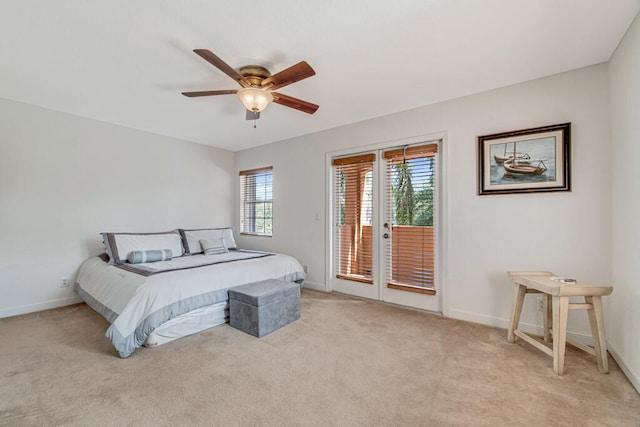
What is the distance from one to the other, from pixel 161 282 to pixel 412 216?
2769 mm

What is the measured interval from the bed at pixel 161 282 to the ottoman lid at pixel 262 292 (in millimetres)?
147

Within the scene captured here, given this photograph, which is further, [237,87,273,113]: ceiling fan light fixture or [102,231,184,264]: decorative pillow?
[102,231,184,264]: decorative pillow

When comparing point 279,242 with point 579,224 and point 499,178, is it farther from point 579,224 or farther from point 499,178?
point 579,224

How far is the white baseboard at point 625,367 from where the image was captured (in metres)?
1.77

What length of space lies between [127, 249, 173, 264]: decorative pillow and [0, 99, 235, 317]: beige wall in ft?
3.15

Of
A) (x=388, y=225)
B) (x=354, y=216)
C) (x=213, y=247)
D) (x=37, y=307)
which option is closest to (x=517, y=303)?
(x=388, y=225)

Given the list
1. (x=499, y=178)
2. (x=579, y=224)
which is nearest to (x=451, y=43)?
(x=499, y=178)

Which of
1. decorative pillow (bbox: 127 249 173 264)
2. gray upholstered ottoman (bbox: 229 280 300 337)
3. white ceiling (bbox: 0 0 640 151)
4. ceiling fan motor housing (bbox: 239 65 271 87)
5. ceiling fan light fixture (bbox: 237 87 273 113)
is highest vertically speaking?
white ceiling (bbox: 0 0 640 151)

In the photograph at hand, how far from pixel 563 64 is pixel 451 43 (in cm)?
113

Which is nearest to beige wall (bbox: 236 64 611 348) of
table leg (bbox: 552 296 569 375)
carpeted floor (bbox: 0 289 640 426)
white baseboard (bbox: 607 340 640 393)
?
white baseboard (bbox: 607 340 640 393)

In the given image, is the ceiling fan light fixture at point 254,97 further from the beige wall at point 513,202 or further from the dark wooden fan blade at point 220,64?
the beige wall at point 513,202

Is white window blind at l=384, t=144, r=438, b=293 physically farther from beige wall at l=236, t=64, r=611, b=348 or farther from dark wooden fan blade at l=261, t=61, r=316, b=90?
dark wooden fan blade at l=261, t=61, r=316, b=90


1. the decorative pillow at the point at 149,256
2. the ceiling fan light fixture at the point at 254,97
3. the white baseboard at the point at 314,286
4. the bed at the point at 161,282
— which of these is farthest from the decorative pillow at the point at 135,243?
the ceiling fan light fixture at the point at 254,97

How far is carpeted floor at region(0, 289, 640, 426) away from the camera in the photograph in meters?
1.57
